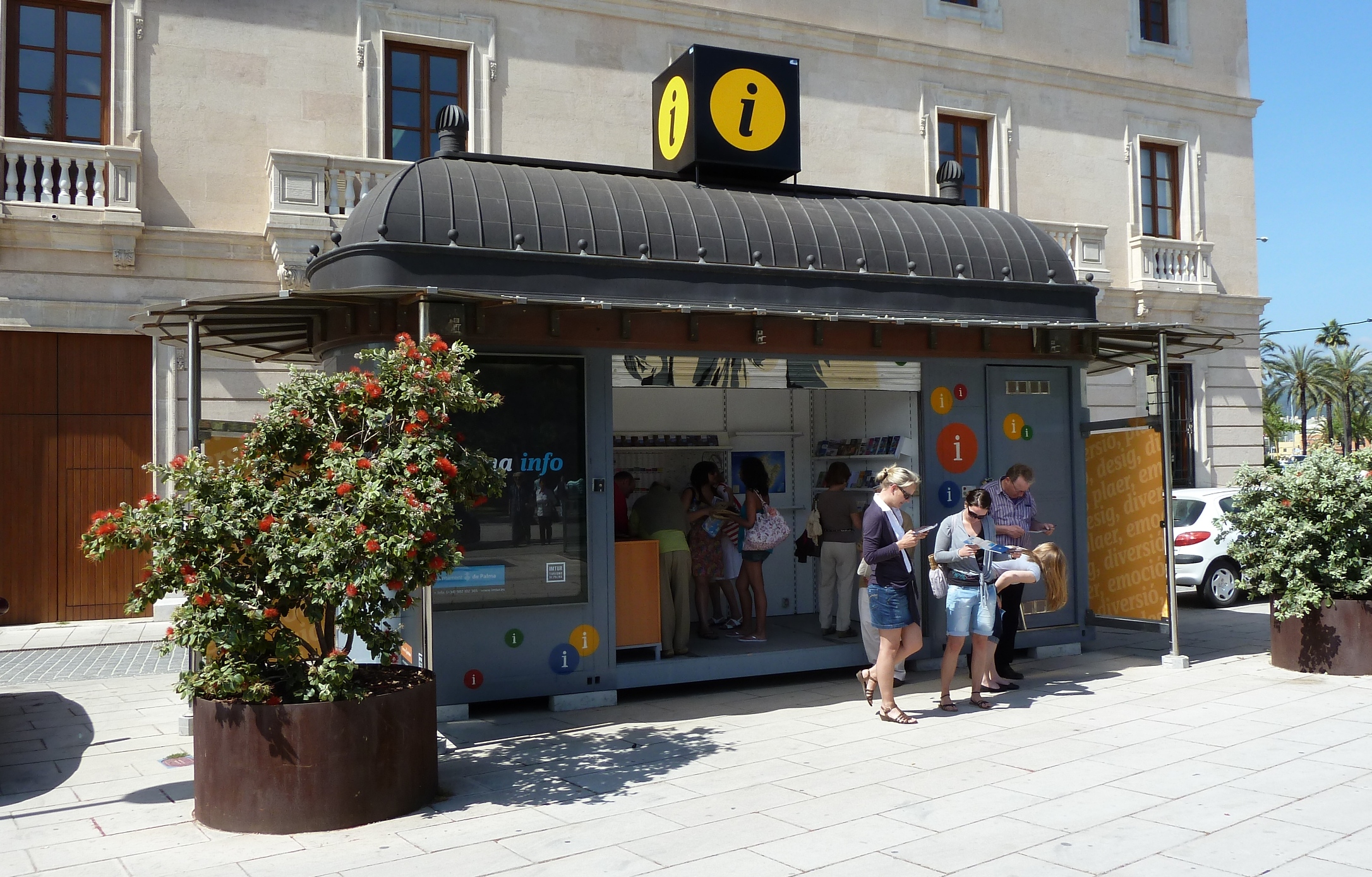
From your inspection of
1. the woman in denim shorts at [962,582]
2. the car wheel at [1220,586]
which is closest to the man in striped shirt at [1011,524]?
the woman in denim shorts at [962,582]

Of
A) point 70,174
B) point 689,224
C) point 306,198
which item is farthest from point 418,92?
point 689,224

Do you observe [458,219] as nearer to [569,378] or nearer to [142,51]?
[569,378]

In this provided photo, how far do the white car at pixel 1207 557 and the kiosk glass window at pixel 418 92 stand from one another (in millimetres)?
12000

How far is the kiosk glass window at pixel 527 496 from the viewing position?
805 cm

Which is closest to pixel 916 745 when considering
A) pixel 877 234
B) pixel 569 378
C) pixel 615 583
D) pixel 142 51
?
pixel 615 583

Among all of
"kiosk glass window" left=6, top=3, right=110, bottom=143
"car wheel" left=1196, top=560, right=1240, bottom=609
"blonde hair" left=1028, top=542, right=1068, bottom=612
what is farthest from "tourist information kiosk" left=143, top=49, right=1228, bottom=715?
"kiosk glass window" left=6, top=3, right=110, bottom=143

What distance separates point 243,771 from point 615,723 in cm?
296

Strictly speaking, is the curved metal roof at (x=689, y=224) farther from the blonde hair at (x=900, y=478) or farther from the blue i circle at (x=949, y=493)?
the blonde hair at (x=900, y=478)

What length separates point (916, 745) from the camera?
24.0 ft

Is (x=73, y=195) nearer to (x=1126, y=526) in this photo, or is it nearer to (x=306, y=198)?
(x=306, y=198)

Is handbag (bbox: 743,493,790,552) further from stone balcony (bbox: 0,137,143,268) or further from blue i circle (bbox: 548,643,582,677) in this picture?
stone balcony (bbox: 0,137,143,268)

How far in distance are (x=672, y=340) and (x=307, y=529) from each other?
11.8 ft

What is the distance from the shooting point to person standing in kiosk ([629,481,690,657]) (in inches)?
364

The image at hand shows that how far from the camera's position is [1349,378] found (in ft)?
190
